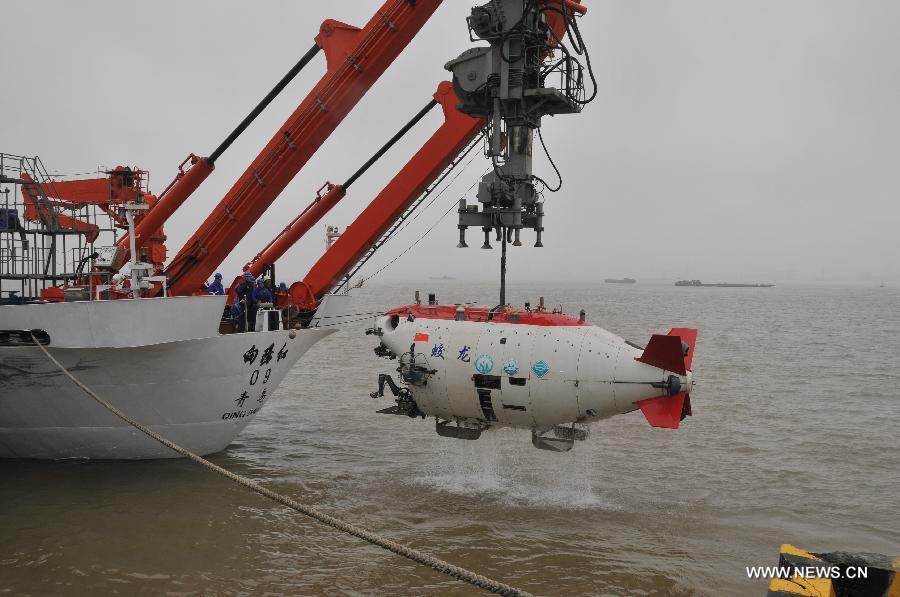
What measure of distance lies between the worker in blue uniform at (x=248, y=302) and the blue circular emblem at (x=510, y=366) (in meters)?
6.39

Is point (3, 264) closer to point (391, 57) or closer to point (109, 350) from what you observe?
point (109, 350)

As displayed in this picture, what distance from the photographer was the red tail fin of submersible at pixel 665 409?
31.3 ft

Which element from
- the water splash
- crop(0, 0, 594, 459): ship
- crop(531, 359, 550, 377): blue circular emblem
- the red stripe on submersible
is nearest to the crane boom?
crop(0, 0, 594, 459): ship

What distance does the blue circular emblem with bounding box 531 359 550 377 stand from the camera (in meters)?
9.91

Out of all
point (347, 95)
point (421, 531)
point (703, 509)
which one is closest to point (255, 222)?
point (347, 95)

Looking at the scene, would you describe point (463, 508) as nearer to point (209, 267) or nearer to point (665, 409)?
point (665, 409)

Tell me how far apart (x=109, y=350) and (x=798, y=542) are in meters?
11.4

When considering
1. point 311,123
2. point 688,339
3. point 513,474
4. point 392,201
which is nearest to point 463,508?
point 513,474

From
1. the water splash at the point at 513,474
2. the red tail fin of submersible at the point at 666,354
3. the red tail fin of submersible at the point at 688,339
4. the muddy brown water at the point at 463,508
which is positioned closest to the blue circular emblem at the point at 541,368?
the red tail fin of submersible at the point at 666,354

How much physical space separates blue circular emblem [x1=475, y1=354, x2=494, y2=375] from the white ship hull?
16.7ft

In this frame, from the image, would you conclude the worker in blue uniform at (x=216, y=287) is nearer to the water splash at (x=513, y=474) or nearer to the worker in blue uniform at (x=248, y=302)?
the worker in blue uniform at (x=248, y=302)

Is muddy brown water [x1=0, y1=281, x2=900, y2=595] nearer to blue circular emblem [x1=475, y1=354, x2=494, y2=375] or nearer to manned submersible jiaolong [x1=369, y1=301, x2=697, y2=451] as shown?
manned submersible jiaolong [x1=369, y1=301, x2=697, y2=451]

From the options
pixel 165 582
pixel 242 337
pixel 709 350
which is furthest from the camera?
pixel 709 350

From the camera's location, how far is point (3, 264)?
13.9 metres
